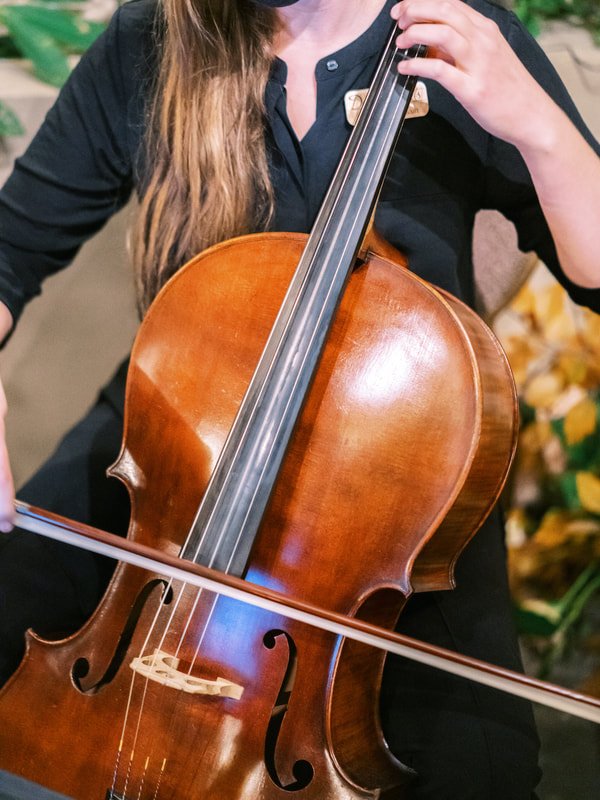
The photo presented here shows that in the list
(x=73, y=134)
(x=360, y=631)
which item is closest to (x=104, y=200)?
(x=73, y=134)

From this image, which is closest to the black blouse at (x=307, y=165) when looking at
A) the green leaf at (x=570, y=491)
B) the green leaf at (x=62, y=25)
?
the green leaf at (x=62, y=25)

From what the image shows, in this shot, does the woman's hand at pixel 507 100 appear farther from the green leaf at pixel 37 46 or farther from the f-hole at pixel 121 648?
the green leaf at pixel 37 46

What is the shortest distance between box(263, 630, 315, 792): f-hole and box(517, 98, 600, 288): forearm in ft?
1.43

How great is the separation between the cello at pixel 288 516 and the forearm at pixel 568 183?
5.0 inches

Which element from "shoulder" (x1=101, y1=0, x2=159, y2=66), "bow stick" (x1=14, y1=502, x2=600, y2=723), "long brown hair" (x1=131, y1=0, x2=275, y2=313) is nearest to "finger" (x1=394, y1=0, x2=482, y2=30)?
"long brown hair" (x1=131, y1=0, x2=275, y2=313)

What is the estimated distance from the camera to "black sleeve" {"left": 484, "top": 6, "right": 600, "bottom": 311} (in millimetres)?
782

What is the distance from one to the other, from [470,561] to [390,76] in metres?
0.45

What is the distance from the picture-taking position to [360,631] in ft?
1.93

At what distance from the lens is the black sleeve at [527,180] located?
0.78 metres

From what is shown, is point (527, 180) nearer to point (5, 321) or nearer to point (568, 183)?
point (568, 183)

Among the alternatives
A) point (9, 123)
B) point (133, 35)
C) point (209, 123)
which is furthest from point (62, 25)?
point (209, 123)

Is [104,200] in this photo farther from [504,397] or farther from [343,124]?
[504,397]

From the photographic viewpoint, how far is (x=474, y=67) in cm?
64

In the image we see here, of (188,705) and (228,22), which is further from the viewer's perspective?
(228,22)
